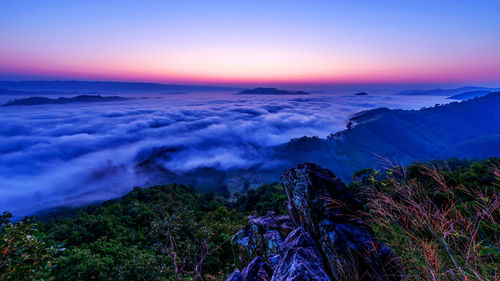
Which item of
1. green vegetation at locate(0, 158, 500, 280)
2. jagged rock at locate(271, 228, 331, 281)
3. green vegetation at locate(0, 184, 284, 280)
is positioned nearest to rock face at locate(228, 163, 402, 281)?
jagged rock at locate(271, 228, 331, 281)

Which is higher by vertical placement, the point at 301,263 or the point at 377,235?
the point at 301,263

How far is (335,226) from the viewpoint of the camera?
5371 mm

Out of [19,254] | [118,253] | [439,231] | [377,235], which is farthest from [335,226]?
[118,253]

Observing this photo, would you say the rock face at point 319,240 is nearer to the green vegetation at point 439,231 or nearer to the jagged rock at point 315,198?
the jagged rock at point 315,198

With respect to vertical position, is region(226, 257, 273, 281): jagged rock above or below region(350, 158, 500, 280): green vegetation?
below

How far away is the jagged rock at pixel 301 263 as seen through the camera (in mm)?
3828

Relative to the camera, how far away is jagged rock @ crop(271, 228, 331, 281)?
3.83m

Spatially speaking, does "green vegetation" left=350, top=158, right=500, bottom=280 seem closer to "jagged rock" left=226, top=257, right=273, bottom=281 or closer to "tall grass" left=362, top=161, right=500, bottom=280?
"tall grass" left=362, top=161, right=500, bottom=280

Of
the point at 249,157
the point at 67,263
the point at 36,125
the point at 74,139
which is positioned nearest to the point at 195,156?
the point at 249,157

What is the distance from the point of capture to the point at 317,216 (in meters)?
5.87

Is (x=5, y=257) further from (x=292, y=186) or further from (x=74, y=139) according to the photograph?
(x=74, y=139)

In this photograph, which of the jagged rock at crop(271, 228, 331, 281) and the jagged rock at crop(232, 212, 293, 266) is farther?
the jagged rock at crop(232, 212, 293, 266)

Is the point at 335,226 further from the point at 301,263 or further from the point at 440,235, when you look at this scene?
the point at 440,235

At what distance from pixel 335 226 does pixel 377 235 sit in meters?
2.38
